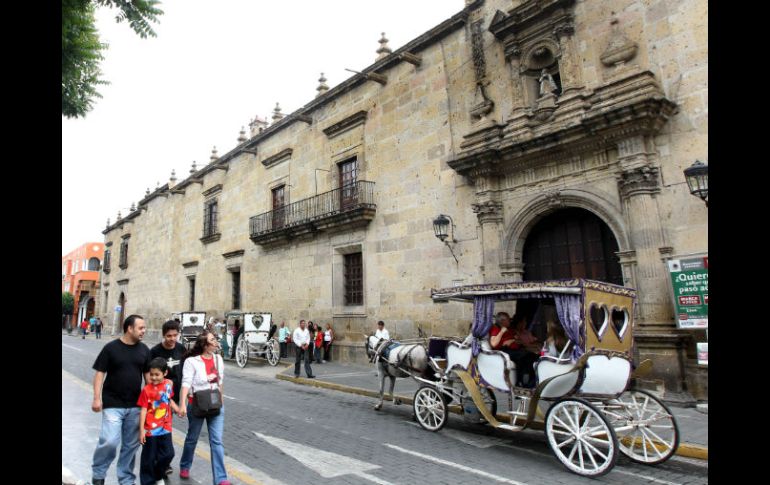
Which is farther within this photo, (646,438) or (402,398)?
(402,398)

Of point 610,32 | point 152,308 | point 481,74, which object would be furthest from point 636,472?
point 152,308

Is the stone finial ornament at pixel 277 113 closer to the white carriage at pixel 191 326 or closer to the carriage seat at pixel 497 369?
the white carriage at pixel 191 326

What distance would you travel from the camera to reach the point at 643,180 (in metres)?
9.04

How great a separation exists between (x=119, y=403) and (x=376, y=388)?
22.7 ft

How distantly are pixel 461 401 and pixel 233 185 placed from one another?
758 inches

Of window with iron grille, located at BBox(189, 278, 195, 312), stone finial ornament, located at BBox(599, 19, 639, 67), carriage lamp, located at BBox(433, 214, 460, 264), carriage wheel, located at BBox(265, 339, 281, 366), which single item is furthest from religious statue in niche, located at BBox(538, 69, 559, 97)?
window with iron grille, located at BBox(189, 278, 195, 312)

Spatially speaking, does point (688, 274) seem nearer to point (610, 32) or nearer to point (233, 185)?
point (610, 32)

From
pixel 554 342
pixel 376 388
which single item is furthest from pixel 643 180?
pixel 376 388

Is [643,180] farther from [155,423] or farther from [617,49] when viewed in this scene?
[155,423]

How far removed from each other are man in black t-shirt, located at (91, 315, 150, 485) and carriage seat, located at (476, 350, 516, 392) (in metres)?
4.38

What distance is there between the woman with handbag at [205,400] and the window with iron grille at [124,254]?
36236 millimetres

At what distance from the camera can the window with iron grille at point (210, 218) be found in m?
24.5
